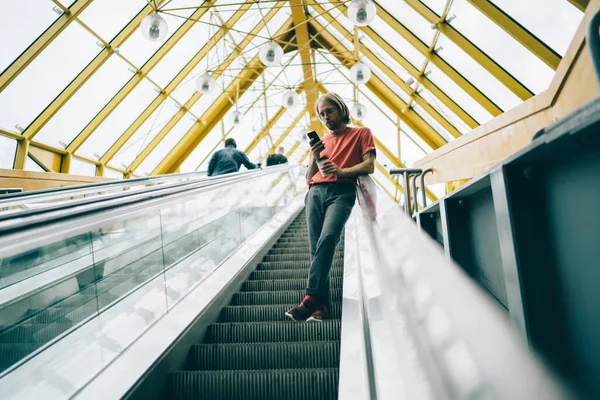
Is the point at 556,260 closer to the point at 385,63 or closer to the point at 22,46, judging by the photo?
the point at 22,46

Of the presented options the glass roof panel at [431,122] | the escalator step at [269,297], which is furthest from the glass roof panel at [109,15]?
the glass roof panel at [431,122]

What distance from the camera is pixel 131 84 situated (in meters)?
11.9

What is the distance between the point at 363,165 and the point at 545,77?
24.7 feet

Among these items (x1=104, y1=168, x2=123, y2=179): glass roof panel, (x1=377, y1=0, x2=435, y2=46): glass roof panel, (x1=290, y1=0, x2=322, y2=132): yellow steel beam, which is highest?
(x1=290, y1=0, x2=322, y2=132): yellow steel beam

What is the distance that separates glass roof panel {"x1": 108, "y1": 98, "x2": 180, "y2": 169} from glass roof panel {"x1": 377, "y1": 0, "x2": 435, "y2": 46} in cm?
771

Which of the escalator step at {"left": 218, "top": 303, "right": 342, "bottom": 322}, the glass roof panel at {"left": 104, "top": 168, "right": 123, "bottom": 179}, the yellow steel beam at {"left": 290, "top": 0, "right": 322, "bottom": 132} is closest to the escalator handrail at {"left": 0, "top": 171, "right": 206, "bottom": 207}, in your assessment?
the escalator step at {"left": 218, "top": 303, "right": 342, "bottom": 322}

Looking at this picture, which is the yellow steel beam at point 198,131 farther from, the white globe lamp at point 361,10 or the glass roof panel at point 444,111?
the white globe lamp at point 361,10

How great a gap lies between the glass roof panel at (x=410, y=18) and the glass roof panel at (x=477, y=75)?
0.41m

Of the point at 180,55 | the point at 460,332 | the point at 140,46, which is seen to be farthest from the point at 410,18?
the point at 460,332

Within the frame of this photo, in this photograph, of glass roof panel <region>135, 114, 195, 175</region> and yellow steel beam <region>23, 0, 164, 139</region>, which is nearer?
yellow steel beam <region>23, 0, 164, 139</region>

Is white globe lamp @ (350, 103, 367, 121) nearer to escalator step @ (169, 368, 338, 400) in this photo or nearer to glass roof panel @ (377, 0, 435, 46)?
glass roof panel @ (377, 0, 435, 46)

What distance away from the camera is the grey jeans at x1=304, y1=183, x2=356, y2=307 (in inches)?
116

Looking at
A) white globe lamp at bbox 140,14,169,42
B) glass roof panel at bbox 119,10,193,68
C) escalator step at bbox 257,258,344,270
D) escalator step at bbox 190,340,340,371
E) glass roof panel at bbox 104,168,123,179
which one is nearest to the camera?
escalator step at bbox 190,340,340,371

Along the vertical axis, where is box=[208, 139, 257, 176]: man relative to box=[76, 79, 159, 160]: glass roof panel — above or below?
below
